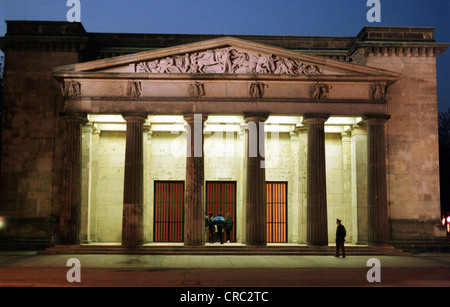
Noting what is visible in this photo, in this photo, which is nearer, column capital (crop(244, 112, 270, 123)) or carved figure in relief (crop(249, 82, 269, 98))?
column capital (crop(244, 112, 270, 123))

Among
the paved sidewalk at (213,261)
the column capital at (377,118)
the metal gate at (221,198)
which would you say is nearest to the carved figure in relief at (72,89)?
the paved sidewalk at (213,261)

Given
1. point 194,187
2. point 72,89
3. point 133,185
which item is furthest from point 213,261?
point 72,89

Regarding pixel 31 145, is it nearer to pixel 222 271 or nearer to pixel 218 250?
pixel 218 250

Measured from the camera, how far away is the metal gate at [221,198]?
37.8 metres

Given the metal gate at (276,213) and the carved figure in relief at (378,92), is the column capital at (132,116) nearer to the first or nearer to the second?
the metal gate at (276,213)

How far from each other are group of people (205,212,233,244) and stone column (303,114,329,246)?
218 inches

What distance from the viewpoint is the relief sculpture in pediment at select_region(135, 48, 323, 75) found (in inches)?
1282

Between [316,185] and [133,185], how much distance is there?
38.3 feet

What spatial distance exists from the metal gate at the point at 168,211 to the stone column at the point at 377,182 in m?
13.9

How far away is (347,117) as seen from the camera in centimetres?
3381

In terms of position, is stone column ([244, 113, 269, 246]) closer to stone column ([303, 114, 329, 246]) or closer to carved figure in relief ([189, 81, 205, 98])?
stone column ([303, 114, 329, 246])

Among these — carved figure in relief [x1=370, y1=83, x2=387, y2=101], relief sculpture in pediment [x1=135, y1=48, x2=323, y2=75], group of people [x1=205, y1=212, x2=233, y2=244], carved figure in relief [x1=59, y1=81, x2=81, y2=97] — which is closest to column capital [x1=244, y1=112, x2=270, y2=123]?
relief sculpture in pediment [x1=135, y1=48, x2=323, y2=75]
